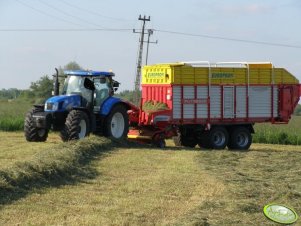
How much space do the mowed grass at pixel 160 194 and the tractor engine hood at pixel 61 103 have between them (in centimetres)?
336

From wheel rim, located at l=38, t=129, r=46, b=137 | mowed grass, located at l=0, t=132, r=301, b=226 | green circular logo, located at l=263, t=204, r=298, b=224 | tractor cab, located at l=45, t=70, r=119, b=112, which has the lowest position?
green circular logo, located at l=263, t=204, r=298, b=224

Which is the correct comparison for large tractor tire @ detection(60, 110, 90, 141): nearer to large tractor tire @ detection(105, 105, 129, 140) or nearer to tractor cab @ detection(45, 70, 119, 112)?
tractor cab @ detection(45, 70, 119, 112)

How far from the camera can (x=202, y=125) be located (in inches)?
766

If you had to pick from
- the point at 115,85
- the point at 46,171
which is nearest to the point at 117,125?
the point at 115,85

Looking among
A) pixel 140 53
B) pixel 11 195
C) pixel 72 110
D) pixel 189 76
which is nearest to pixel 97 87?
pixel 72 110

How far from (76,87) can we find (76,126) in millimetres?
1622

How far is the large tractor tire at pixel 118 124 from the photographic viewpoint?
17.6 meters

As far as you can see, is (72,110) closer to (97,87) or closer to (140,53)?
(97,87)

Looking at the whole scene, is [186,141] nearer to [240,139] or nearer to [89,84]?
[240,139]

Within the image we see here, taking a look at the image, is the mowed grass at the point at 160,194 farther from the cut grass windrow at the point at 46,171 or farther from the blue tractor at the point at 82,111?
the blue tractor at the point at 82,111

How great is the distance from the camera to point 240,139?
20.4m

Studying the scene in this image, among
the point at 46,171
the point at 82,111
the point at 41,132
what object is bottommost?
the point at 46,171

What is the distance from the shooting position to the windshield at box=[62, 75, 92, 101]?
17.4 meters

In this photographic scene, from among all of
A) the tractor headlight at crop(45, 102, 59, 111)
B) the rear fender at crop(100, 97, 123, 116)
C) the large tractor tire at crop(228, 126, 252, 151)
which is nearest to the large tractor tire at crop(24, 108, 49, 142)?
the tractor headlight at crop(45, 102, 59, 111)
